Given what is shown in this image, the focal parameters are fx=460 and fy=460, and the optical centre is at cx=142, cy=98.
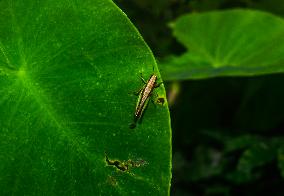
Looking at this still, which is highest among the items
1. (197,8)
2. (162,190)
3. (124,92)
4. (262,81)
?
(124,92)

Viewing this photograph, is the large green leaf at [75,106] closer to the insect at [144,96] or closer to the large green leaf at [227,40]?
the insect at [144,96]

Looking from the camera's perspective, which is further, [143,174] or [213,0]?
[213,0]

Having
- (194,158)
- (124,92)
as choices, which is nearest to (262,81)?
(194,158)

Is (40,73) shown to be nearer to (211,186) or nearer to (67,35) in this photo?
(67,35)

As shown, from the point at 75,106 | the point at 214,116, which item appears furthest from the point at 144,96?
the point at 214,116

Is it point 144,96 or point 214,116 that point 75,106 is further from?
point 214,116

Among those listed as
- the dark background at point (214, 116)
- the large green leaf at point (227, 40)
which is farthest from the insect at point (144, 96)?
the dark background at point (214, 116)

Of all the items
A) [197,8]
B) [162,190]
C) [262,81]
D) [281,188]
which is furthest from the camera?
[197,8]
